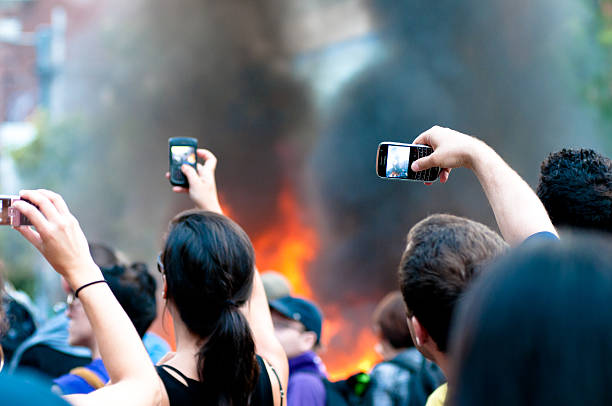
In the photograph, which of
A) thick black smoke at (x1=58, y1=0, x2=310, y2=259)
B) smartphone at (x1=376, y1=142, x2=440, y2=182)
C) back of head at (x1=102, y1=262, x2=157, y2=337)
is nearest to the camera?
smartphone at (x1=376, y1=142, x2=440, y2=182)

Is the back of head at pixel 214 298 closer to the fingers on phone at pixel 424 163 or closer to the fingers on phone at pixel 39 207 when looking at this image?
the fingers on phone at pixel 39 207

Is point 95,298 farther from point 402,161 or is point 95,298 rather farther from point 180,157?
point 180,157

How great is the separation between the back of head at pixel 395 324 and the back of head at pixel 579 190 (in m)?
1.67

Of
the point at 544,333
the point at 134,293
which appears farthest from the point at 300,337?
the point at 544,333

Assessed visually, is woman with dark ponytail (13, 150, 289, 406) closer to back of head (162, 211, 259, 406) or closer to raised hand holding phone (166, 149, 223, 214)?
back of head (162, 211, 259, 406)

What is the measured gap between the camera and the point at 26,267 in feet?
50.7

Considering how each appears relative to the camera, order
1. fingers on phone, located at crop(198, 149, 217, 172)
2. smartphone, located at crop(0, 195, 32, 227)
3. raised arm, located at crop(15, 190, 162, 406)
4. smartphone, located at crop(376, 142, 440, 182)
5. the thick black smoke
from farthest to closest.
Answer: the thick black smoke
fingers on phone, located at crop(198, 149, 217, 172)
smartphone, located at crop(376, 142, 440, 182)
smartphone, located at crop(0, 195, 32, 227)
raised arm, located at crop(15, 190, 162, 406)

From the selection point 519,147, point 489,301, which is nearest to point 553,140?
point 519,147

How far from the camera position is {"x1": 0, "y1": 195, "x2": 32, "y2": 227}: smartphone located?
5.46ft

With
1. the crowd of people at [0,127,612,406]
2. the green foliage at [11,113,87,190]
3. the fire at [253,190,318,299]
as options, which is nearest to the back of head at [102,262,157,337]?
the crowd of people at [0,127,612,406]

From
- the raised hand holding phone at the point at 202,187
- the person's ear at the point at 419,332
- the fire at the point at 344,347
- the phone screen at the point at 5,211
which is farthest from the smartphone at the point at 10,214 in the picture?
the fire at the point at 344,347

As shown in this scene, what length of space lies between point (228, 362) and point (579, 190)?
48.3 inches

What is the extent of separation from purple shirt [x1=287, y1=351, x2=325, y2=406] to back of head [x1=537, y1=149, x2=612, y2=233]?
1635mm

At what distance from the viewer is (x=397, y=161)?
6.96 ft
